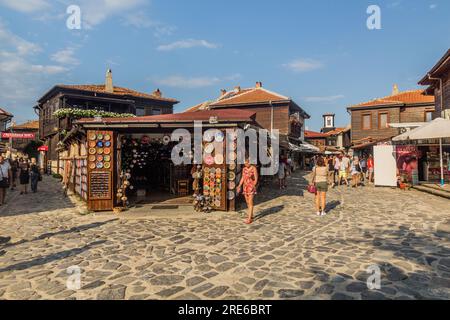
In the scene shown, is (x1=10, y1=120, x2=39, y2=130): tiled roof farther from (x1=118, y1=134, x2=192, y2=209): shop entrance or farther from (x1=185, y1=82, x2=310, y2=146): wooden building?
(x1=118, y1=134, x2=192, y2=209): shop entrance

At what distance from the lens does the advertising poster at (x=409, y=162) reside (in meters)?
15.0

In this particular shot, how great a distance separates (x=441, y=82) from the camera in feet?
55.7

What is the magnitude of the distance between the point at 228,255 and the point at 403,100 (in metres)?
30.6

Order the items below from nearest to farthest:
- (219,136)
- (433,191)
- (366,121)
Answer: (219,136)
(433,191)
(366,121)

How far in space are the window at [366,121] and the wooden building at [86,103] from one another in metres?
21.3

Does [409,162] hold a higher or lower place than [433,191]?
higher

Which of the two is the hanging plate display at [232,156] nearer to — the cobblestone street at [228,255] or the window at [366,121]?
the cobblestone street at [228,255]

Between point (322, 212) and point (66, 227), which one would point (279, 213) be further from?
point (66, 227)

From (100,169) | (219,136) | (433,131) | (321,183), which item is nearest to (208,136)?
(219,136)

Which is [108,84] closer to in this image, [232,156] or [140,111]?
[140,111]

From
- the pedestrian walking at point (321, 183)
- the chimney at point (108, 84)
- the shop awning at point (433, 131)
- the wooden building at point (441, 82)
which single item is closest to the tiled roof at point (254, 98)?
the chimney at point (108, 84)

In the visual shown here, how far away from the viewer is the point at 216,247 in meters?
5.66
